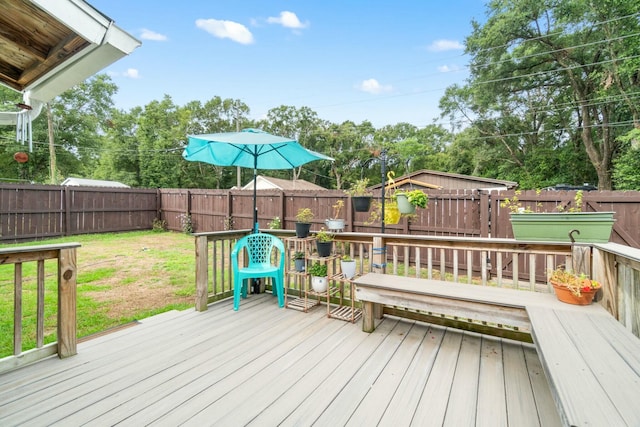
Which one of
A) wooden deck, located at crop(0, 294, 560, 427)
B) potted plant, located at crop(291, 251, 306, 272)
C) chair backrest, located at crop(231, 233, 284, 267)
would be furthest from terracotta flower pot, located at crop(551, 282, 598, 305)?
chair backrest, located at crop(231, 233, 284, 267)

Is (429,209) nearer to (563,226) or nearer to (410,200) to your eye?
(410,200)

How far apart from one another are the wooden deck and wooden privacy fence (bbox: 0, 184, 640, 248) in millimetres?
2360

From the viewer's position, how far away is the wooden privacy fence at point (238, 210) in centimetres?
449

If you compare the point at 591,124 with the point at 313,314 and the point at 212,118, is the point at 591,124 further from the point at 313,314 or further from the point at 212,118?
the point at 212,118

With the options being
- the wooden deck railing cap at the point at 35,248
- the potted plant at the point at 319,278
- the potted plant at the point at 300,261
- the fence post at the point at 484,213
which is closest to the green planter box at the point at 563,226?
the potted plant at the point at 319,278

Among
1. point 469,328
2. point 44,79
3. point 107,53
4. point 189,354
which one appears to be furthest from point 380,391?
point 44,79

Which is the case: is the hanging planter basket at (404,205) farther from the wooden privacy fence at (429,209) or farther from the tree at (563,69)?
the tree at (563,69)

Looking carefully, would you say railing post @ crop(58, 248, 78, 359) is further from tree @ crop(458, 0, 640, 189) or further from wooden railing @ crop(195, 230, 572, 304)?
tree @ crop(458, 0, 640, 189)

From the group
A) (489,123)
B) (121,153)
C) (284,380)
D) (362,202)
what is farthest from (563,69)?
(121,153)

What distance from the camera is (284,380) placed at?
1984 mm

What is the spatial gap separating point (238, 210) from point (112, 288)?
476 centimetres

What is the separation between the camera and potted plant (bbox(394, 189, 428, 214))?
2754 millimetres

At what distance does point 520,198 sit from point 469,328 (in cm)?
305

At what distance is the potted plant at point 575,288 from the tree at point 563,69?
41.2ft
